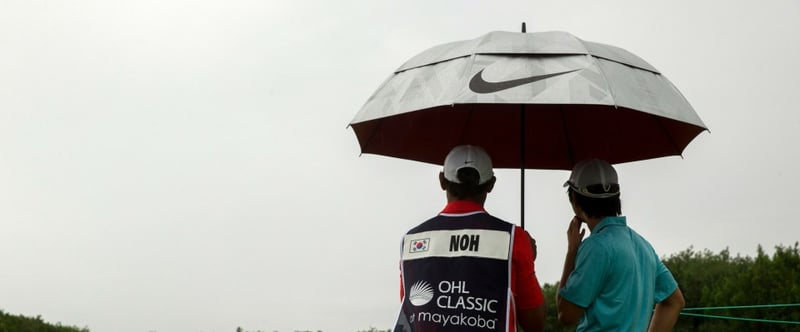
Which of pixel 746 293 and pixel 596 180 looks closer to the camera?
pixel 596 180

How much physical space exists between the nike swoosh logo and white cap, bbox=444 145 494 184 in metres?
0.27

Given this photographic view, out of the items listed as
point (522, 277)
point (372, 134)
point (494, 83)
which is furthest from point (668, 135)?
point (522, 277)

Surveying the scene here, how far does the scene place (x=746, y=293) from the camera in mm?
13906

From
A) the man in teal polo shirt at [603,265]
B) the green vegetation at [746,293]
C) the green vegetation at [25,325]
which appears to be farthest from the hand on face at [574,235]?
the green vegetation at [25,325]

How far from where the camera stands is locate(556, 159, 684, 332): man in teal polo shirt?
4.30m

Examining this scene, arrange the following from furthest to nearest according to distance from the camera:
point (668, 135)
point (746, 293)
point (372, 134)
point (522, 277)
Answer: point (746, 293) < point (372, 134) < point (668, 135) < point (522, 277)

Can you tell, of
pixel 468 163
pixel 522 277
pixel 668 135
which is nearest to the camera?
pixel 522 277

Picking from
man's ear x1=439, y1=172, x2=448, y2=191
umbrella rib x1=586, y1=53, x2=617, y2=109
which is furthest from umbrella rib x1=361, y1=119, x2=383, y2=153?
umbrella rib x1=586, y1=53, x2=617, y2=109

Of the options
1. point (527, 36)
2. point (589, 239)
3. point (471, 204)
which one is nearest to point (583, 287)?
point (589, 239)

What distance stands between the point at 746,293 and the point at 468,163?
419 inches

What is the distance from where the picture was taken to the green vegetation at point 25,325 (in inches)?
554

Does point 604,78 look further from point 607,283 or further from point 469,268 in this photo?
point 469,268

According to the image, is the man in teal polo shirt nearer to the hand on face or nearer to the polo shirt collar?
the hand on face

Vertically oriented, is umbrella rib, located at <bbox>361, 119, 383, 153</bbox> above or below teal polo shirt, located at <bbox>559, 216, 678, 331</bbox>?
above
